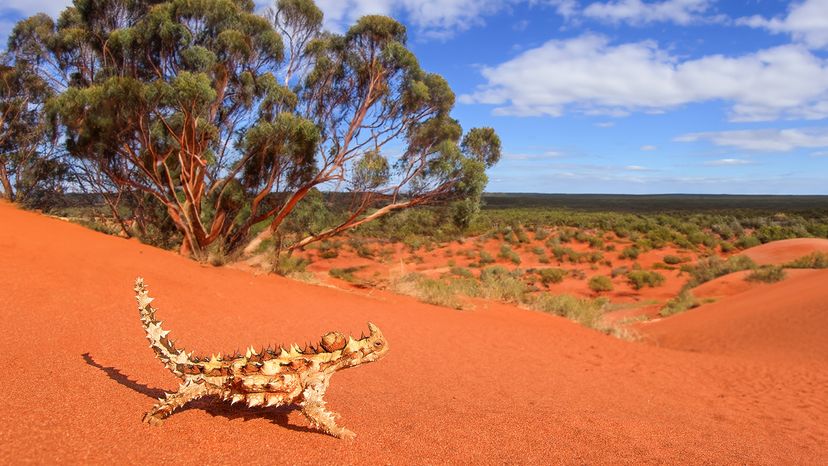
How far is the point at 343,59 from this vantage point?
1630 cm

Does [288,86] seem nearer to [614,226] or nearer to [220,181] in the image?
[220,181]

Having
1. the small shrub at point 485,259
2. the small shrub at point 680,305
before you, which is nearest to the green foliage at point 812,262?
the small shrub at point 680,305

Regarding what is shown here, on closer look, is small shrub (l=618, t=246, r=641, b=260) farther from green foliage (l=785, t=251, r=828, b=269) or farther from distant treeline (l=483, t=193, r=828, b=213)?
distant treeline (l=483, t=193, r=828, b=213)

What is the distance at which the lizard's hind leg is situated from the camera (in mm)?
3455

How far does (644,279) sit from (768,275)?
5814mm

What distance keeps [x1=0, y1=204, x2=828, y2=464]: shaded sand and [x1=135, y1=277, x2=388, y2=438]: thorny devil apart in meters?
0.20

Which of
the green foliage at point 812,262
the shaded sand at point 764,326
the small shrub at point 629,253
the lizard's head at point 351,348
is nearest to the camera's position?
the lizard's head at point 351,348

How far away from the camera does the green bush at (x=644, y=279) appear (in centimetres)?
2662

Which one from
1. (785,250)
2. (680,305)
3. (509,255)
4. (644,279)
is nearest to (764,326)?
(680,305)

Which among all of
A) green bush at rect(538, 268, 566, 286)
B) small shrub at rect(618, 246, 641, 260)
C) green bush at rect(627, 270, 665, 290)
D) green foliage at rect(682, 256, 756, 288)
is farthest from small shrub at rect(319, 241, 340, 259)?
green foliage at rect(682, 256, 756, 288)

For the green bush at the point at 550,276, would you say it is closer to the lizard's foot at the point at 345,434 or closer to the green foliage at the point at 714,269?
the green foliage at the point at 714,269

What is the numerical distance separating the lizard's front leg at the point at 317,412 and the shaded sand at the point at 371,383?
9 cm

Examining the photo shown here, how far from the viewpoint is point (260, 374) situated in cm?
346

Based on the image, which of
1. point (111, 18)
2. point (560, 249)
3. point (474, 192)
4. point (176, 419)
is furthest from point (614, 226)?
point (176, 419)
